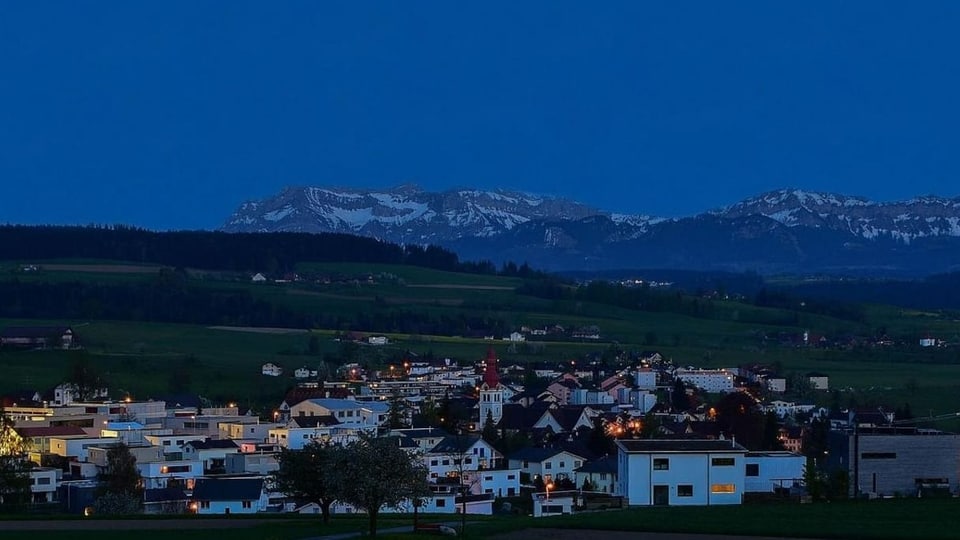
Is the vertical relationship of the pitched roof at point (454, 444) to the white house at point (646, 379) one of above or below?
below

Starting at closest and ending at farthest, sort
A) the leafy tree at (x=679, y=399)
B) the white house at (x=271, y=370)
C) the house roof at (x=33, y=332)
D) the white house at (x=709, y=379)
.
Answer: the leafy tree at (x=679, y=399)
the white house at (x=709, y=379)
the white house at (x=271, y=370)
the house roof at (x=33, y=332)

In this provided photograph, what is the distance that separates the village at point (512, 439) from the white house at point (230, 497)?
0.06 m

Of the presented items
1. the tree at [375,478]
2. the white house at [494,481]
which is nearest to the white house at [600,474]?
the white house at [494,481]

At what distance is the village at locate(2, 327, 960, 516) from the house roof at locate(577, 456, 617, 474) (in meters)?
0.10

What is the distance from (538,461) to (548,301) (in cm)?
8862

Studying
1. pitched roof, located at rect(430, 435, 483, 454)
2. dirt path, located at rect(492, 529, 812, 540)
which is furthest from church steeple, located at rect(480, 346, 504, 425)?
dirt path, located at rect(492, 529, 812, 540)

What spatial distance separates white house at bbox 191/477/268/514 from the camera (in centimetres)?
5072

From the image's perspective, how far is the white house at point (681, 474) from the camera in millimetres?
46750

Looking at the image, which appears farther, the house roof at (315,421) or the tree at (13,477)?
the house roof at (315,421)

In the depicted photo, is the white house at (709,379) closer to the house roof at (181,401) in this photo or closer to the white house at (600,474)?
the house roof at (181,401)

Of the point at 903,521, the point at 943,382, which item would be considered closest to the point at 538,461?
the point at 903,521

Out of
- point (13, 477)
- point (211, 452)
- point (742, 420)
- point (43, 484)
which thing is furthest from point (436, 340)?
point (13, 477)

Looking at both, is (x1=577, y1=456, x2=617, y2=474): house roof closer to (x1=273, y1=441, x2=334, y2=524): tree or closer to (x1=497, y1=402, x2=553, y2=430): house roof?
(x1=497, y1=402, x2=553, y2=430): house roof

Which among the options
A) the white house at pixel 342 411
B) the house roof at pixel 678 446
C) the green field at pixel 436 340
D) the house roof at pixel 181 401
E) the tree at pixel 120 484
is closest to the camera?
the house roof at pixel 678 446
